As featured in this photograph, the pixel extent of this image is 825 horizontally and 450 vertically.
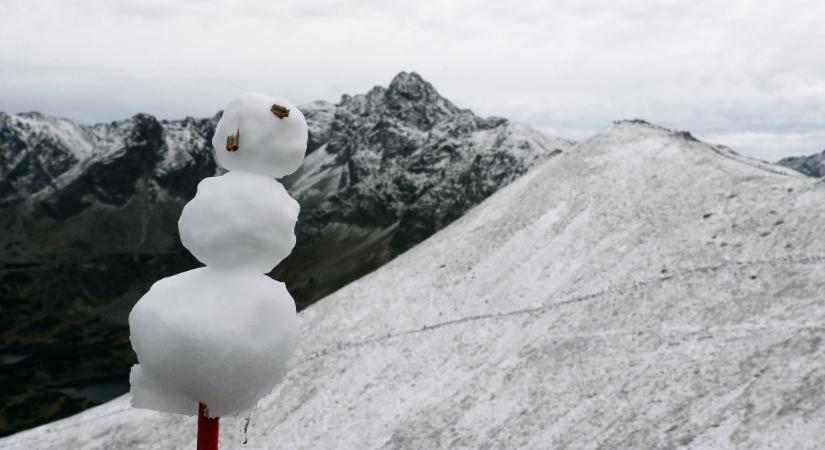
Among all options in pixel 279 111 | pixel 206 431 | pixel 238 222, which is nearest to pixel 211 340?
pixel 206 431

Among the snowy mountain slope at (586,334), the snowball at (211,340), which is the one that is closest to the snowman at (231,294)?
the snowball at (211,340)

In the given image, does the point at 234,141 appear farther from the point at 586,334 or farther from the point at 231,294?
the point at 586,334

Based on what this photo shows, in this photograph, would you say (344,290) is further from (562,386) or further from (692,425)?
(692,425)

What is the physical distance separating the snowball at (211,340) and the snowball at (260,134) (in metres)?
1.11

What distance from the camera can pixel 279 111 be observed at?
6.11 m

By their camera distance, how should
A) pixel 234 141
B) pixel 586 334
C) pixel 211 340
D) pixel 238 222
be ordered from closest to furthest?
pixel 211 340 < pixel 238 222 < pixel 234 141 < pixel 586 334

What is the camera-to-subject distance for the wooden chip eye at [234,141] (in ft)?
19.8

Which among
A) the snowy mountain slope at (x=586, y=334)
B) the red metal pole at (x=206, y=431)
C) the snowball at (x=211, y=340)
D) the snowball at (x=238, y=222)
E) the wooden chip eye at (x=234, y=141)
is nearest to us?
the snowball at (x=211, y=340)

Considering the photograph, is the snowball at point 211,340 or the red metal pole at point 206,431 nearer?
the snowball at point 211,340

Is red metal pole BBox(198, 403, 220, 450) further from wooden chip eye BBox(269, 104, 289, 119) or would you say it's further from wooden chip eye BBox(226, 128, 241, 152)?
wooden chip eye BBox(269, 104, 289, 119)

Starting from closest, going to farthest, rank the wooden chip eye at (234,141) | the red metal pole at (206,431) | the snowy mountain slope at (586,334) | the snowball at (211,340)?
the snowball at (211,340), the red metal pole at (206,431), the wooden chip eye at (234,141), the snowy mountain slope at (586,334)

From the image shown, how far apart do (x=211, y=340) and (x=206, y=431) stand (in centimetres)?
90

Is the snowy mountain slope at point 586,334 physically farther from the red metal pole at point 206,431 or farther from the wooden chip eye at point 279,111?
the wooden chip eye at point 279,111

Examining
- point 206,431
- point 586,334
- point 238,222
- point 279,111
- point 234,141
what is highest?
point 279,111
